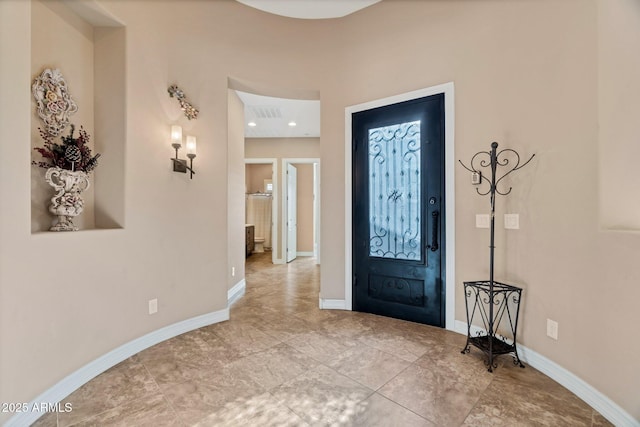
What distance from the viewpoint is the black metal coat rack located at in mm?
2143

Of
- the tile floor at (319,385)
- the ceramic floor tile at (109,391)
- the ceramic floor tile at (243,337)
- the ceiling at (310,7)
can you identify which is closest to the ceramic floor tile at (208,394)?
the tile floor at (319,385)

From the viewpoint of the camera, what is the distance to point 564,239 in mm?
1932

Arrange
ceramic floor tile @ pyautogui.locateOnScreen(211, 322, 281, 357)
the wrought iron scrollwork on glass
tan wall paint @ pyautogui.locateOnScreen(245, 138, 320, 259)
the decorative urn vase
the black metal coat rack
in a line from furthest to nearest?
tan wall paint @ pyautogui.locateOnScreen(245, 138, 320, 259) < the wrought iron scrollwork on glass < ceramic floor tile @ pyautogui.locateOnScreen(211, 322, 281, 357) < the black metal coat rack < the decorative urn vase

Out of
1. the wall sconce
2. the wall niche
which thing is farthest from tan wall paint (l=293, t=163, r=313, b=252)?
the wall niche

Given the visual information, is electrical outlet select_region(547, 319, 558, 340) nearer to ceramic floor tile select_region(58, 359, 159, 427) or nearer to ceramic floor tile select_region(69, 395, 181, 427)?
ceramic floor tile select_region(69, 395, 181, 427)

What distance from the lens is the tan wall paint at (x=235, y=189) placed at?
385cm

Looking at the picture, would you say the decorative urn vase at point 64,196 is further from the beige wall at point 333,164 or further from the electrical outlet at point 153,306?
the electrical outlet at point 153,306

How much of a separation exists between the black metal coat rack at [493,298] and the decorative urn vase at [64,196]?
2939 mm

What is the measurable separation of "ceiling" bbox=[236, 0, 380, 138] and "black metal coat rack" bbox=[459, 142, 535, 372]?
215cm

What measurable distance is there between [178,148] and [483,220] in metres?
2.92

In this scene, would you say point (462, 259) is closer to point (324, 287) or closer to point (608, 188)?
point (608, 188)

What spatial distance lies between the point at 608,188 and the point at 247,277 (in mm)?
4827

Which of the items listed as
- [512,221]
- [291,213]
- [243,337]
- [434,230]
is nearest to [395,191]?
[434,230]

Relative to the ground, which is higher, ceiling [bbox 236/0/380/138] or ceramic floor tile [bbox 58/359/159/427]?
ceiling [bbox 236/0/380/138]
